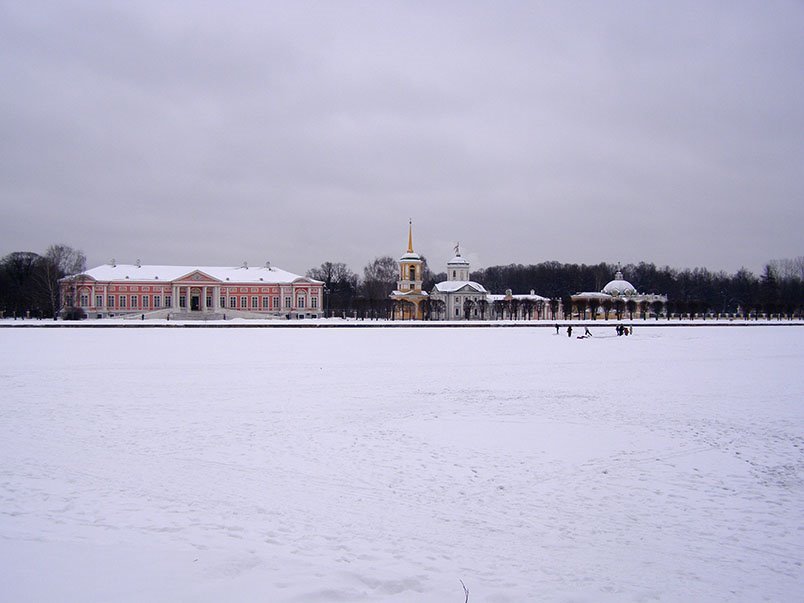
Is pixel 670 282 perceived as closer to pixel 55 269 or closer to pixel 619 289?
pixel 619 289

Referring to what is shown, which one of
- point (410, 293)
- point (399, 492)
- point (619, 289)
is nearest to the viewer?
point (399, 492)

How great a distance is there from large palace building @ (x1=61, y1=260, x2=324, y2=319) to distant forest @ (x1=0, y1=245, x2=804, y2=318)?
4.41m

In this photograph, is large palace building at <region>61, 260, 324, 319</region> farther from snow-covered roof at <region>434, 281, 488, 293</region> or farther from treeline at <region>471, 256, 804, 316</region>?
treeline at <region>471, 256, 804, 316</region>

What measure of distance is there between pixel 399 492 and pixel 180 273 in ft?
294

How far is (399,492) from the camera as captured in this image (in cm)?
863

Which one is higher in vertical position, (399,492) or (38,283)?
(38,283)

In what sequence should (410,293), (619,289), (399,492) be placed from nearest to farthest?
(399,492)
(410,293)
(619,289)

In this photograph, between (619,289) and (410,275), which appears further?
(619,289)

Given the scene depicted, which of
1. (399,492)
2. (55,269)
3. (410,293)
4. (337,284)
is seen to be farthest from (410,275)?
(399,492)

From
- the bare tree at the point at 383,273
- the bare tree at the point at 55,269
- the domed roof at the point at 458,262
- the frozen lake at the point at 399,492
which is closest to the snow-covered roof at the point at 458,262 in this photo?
the domed roof at the point at 458,262

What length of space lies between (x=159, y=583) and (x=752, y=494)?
7083 millimetres

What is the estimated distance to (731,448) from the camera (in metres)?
11.0

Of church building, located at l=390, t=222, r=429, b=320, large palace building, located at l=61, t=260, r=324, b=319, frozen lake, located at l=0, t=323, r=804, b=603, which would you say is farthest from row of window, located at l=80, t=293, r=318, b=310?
frozen lake, located at l=0, t=323, r=804, b=603

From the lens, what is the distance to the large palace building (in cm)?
8538
